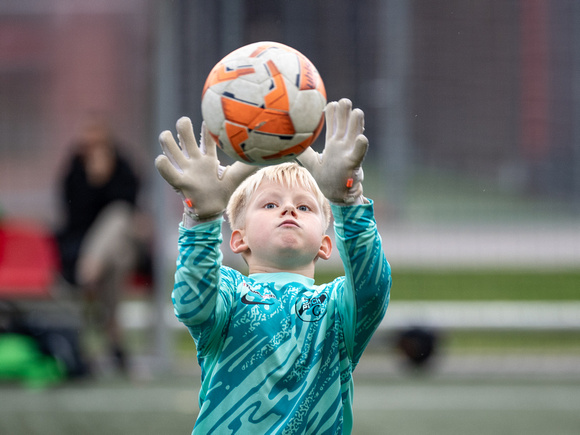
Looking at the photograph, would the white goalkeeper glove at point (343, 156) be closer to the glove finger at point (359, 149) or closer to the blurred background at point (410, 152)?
the glove finger at point (359, 149)

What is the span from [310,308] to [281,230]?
0.78 ft

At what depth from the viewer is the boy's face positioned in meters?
2.73

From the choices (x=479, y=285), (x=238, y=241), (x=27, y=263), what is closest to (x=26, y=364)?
(x=27, y=263)

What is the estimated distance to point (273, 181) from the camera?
2.84 metres

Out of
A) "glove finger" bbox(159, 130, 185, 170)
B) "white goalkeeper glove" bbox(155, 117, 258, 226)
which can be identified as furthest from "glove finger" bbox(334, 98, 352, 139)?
"glove finger" bbox(159, 130, 185, 170)

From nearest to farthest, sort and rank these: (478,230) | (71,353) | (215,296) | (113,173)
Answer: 1. (215,296)
2. (71,353)
3. (113,173)
4. (478,230)

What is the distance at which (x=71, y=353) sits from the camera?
7.52 meters

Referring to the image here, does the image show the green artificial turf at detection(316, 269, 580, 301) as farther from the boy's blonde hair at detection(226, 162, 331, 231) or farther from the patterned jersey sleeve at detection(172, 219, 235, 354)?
the patterned jersey sleeve at detection(172, 219, 235, 354)

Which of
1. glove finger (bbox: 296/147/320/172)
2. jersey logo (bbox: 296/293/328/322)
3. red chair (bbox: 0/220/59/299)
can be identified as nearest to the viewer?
glove finger (bbox: 296/147/320/172)

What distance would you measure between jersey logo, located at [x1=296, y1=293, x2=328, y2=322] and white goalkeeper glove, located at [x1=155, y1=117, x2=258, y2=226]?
0.37m

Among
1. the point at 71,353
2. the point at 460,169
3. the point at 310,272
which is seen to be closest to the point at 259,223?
the point at 310,272

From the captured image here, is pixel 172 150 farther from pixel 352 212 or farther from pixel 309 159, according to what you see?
pixel 352 212

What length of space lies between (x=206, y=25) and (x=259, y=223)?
5773 mm

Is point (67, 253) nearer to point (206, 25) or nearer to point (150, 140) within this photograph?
point (150, 140)
